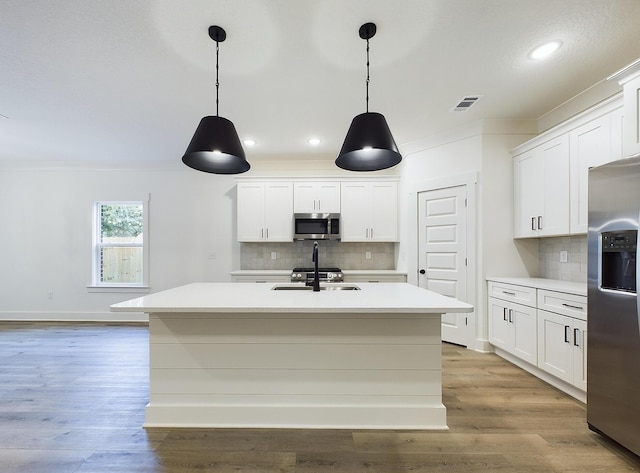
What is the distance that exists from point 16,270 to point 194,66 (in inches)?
207

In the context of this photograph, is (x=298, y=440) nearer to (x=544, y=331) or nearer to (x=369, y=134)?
(x=369, y=134)

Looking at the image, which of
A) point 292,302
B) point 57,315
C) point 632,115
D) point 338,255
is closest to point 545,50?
point 632,115

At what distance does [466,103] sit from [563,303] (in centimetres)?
207

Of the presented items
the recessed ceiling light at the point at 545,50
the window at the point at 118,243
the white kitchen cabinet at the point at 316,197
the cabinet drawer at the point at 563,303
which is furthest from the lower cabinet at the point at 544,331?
the window at the point at 118,243

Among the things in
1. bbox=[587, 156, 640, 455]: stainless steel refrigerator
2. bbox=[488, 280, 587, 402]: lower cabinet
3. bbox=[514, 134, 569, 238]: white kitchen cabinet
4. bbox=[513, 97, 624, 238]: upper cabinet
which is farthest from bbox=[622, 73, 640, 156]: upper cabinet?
bbox=[488, 280, 587, 402]: lower cabinet

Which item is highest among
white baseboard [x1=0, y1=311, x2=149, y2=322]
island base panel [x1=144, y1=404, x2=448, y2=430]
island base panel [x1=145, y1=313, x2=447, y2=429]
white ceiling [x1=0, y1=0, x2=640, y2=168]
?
white ceiling [x1=0, y1=0, x2=640, y2=168]

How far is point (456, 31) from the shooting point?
6.56 feet

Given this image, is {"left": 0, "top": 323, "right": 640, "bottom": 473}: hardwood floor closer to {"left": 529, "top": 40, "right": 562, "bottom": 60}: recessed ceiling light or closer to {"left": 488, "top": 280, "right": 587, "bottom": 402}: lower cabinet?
{"left": 488, "top": 280, "right": 587, "bottom": 402}: lower cabinet

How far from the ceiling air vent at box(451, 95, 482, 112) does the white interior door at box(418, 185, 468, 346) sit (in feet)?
2.98

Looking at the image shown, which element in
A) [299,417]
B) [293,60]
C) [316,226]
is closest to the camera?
[299,417]

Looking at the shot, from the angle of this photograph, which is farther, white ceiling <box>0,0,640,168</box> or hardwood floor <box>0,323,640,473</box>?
white ceiling <box>0,0,640,168</box>

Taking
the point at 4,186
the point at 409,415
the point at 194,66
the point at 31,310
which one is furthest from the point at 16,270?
Result: the point at 409,415

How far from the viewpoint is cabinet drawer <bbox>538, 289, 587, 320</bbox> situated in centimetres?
228

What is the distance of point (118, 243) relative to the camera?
5.09 m
